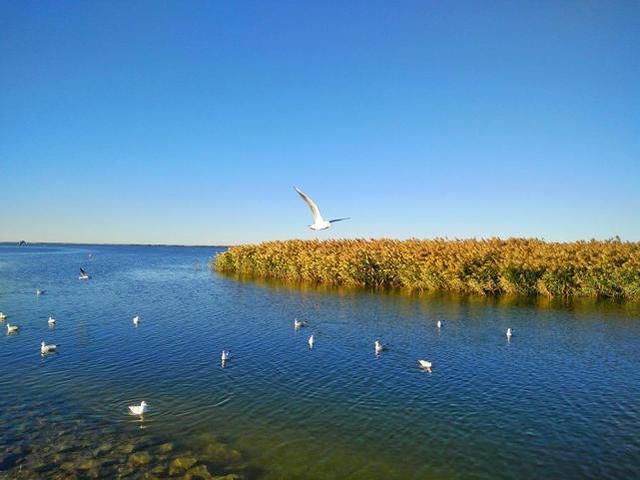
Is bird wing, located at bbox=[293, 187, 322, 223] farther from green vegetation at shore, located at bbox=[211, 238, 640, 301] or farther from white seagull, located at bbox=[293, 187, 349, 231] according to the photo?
green vegetation at shore, located at bbox=[211, 238, 640, 301]

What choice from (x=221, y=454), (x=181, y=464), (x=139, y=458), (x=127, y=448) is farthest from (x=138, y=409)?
(x=221, y=454)

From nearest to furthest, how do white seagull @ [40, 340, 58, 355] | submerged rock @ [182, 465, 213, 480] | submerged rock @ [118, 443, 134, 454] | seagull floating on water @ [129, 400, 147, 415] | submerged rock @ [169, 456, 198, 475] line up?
submerged rock @ [182, 465, 213, 480] → submerged rock @ [169, 456, 198, 475] → submerged rock @ [118, 443, 134, 454] → seagull floating on water @ [129, 400, 147, 415] → white seagull @ [40, 340, 58, 355]

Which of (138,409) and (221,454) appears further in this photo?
(138,409)

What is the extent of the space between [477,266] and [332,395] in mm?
29678

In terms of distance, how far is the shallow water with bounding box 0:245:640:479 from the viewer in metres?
12.5

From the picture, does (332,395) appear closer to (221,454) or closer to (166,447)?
(221,454)

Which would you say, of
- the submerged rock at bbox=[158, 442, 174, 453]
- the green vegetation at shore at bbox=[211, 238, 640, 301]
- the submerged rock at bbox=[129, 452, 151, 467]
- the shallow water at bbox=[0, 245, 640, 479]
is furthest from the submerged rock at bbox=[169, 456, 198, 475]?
the green vegetation at shore at bbox=[211, 238, 640, 301]

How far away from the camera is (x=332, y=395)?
17.3 meters

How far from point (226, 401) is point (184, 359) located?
6.15 m

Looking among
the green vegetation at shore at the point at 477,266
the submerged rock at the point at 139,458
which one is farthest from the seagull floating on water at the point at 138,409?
the green vegetation at shore at the point at 477,266

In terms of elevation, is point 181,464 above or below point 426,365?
below

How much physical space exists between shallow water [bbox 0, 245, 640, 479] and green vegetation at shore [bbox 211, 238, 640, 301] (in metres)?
5.97

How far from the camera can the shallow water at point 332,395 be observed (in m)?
12.5

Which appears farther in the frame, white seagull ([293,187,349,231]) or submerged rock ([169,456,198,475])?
white seagull ([293,187,349,231])
